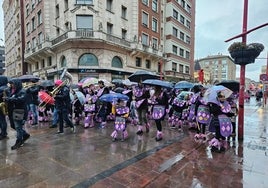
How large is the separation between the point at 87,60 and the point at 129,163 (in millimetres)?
18918

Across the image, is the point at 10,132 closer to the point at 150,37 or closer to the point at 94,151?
the point at 94,151

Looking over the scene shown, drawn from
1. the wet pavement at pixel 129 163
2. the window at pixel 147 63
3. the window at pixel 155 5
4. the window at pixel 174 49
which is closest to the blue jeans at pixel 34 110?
the wet pavement at pixel 129 163

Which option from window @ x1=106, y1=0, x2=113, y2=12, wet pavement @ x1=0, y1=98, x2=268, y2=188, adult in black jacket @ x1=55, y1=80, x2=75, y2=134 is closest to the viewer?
wet pavement @ x1=0, y1=98, x2=268, y2=188

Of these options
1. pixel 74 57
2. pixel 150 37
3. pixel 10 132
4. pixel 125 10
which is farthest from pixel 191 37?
pixel 10 132

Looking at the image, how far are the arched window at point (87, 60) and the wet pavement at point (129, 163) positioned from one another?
16.1 m

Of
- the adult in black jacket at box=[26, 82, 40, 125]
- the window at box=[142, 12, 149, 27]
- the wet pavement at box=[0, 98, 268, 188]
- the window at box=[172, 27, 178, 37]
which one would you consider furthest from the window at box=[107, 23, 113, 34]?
the wet pavement at box=[0, 98, 268, 188]

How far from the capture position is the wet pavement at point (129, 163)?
3.59 metres

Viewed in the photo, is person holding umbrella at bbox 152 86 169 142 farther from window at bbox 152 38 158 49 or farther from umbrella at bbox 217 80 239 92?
window at bbox 152 38 158 49

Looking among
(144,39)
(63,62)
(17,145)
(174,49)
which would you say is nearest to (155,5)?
(144,39)

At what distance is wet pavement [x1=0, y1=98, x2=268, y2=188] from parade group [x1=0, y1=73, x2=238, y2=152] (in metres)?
0.46

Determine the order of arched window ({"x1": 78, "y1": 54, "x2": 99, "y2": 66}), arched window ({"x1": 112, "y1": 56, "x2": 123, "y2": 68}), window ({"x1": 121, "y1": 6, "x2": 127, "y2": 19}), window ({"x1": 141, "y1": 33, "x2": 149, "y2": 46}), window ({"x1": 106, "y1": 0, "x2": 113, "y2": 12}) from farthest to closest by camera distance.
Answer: window ({"x1": 141, "y1": 33, "x2": 149, "y2": 46}) → window ({"x1": 121, "y1": 6, "x2": 127, "y2": 19}) → arched window ({"x1": 112, "y1": 56, "x2": 123, "y2": 68}) → window ({"x1": 106, "y1": 0, "x2": 113, "y2": 12}) → arched window ({"x1": 78, "y1": 54, "x2": 99, "y2": 66})

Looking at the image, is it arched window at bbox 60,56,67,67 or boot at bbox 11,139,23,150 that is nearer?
boot at bbox 11,139,23,150

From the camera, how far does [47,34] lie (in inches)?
984

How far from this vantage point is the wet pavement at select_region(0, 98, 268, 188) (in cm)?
359
